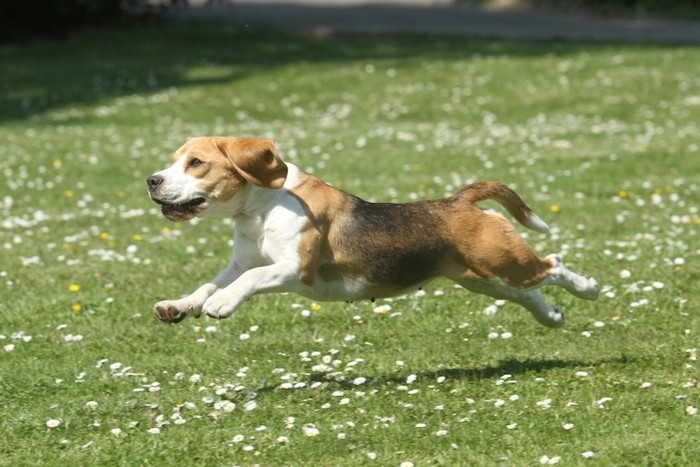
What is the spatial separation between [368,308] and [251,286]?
239cm

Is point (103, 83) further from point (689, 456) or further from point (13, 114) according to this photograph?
point (689, 456)

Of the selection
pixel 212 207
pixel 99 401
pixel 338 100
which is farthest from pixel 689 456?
pixel 338 100

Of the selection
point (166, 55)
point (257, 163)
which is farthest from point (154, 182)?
point (166, 55)

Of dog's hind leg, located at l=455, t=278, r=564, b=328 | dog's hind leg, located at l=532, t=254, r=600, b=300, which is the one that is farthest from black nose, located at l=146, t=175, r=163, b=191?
dog's hind leg, located at l=532, t=254, r=600, b=300

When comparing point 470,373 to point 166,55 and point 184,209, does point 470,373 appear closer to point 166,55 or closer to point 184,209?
point 184,209

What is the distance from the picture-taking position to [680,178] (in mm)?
13594

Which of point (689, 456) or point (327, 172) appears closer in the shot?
point (689, 456)

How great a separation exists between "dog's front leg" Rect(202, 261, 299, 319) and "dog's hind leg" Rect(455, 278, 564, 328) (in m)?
1.13

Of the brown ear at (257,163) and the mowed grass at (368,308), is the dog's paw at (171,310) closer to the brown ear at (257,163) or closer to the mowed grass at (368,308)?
the mowed grass at (368,308)

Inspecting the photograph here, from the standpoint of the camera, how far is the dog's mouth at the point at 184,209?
6496 mm

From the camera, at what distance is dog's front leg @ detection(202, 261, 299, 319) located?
6.16 meters

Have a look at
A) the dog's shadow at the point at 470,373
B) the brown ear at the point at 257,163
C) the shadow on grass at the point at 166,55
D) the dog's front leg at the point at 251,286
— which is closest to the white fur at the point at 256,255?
the dog's front leg at the point at 251,286

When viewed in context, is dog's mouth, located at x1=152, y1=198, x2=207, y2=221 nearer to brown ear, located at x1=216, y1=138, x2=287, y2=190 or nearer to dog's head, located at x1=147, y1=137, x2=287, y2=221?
dog's head, located at x1=147, y1=137, x2=287, y2=221

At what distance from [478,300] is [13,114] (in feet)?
47.5
